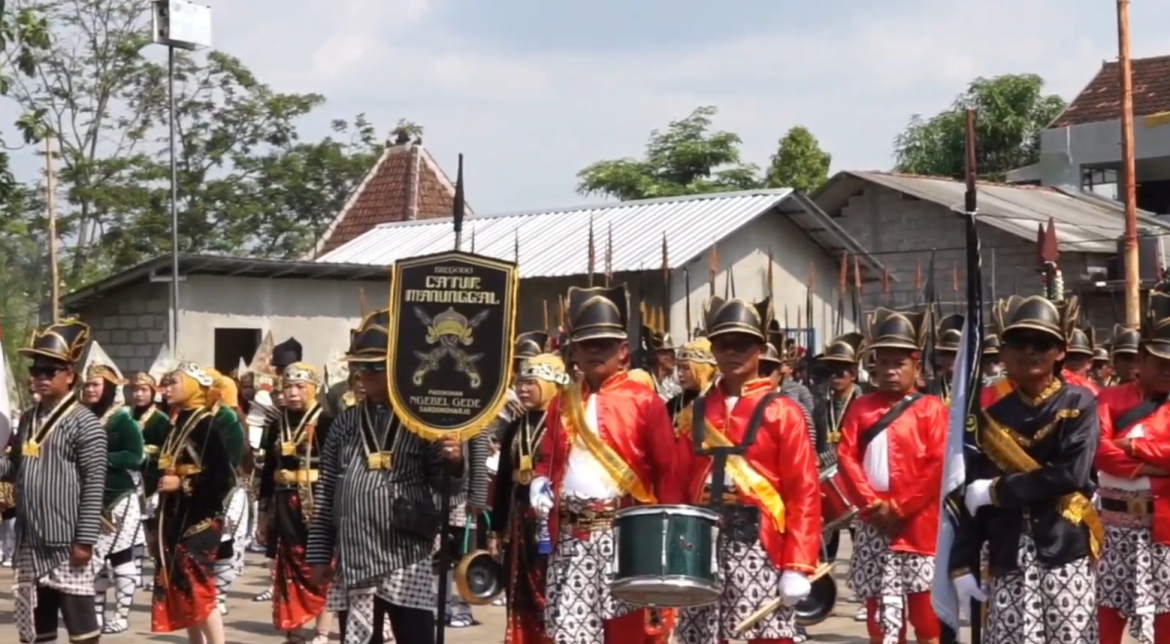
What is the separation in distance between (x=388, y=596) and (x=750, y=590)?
1912mm

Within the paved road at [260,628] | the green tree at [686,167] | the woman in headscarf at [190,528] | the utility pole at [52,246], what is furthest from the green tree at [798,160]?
the woman in headscarf at [190,528]

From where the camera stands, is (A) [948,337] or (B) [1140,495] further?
(A) [948,337]

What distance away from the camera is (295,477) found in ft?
39.1

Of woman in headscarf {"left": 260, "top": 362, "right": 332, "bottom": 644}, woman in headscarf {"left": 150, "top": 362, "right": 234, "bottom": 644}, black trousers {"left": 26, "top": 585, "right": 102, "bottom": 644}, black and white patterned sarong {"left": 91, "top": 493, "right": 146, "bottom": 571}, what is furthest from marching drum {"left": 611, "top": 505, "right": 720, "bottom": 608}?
black and white patterned sarong {"left": 91, "top": 493, "right": 146, "bottom": 571}

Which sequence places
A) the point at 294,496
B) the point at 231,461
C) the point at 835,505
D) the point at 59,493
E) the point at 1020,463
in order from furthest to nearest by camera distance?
the point at 294,496
the point at 231,461
the point at 835,505
the point at 59,493
the point at 1020,463

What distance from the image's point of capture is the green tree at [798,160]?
45219mm

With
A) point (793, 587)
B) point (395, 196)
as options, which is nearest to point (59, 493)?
point (793, 587)

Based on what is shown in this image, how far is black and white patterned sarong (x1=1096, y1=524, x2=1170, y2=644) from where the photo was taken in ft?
30.7

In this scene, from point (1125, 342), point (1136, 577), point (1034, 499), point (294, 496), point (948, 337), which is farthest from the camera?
point (948, 337)

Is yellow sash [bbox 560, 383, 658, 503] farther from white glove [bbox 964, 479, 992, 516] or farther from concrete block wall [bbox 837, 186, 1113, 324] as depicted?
concrete block wall [bbox 837, 186, 1113, 324]

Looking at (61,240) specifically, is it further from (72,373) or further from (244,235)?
(72,373)

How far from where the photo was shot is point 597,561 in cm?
794

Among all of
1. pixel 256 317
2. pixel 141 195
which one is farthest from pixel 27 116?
pixel 141 195

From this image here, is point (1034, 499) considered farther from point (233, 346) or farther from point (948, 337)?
point (233, 346)
